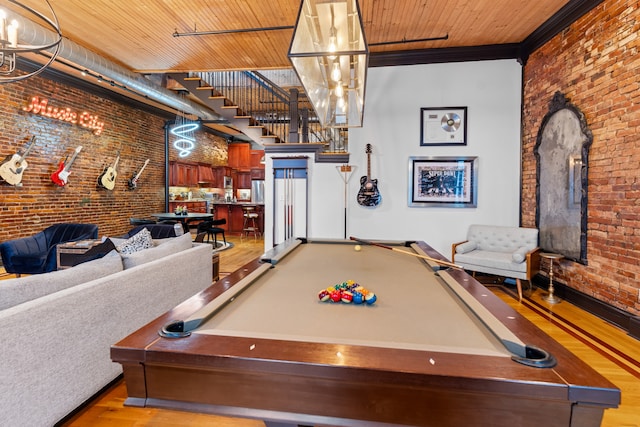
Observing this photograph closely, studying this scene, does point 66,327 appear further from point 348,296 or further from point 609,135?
point 609,135

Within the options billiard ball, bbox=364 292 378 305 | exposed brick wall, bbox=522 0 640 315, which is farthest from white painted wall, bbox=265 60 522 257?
billiard ball, bbox=364 292 378 305

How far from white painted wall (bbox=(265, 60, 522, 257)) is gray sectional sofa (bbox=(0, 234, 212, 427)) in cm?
349

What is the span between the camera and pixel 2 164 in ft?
15.8

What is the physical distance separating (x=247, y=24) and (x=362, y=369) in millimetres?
4328

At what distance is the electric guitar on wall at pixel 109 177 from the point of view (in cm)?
664

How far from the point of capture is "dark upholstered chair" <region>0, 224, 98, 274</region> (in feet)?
13.2

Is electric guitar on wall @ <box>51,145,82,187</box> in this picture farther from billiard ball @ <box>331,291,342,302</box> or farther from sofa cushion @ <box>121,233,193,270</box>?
billiard ball @ <box>331,291,342,302</box>

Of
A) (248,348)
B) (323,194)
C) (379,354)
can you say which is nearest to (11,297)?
(248,348)

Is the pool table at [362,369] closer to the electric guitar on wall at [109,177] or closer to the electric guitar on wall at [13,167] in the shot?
the electric guitar on wall at [13,167]

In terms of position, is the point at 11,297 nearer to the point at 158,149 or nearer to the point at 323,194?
the point at 323,194

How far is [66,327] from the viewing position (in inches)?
67.8

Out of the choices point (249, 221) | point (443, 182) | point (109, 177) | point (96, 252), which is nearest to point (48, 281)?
point (96, 252)

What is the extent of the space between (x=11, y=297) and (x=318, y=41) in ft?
7.59

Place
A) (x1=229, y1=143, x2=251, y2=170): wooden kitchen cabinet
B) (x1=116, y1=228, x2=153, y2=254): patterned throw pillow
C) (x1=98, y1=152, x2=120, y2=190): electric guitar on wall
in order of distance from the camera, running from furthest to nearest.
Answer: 1. (x1=229, y1=143, x2=251, y2=170): wooden kitchen cabinet
2. (x1=98, y1=152, x2=120, y2=190): electric guitar on wall
3. (x1=116, y1=228, x2=153, y2=254): patterned throw pillow
